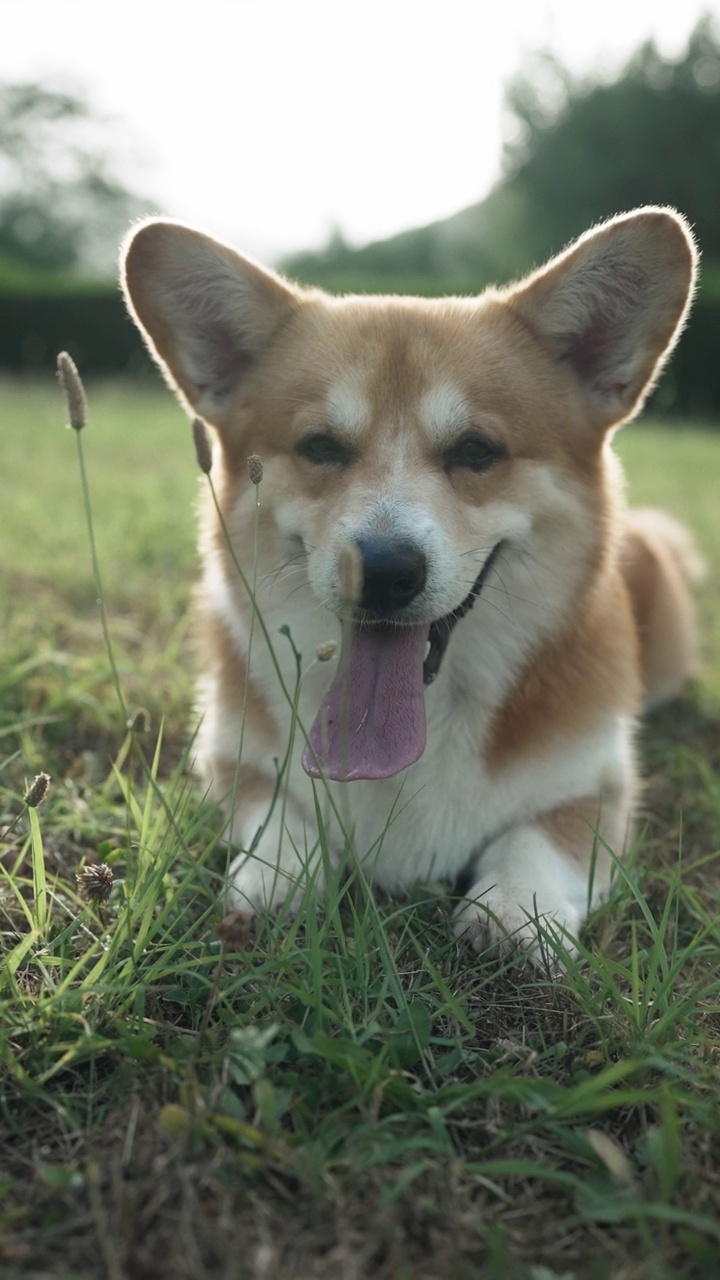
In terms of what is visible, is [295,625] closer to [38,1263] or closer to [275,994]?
[275,994]

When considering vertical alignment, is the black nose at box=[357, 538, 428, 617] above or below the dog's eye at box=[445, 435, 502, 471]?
below

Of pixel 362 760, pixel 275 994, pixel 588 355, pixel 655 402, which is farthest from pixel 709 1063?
pixel 655 402

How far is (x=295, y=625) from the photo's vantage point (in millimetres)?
2398

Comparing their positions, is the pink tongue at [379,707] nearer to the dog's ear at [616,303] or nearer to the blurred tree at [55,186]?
the dog's ear at [616,303]

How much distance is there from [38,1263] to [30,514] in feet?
14.0

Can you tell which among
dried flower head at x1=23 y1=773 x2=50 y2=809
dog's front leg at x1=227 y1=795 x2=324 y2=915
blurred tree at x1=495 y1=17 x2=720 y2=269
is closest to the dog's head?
dog's front leg at x1=227 y1=795 x2=324 y2=915

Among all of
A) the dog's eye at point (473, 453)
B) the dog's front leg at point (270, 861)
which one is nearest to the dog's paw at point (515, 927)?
the dog's front leg at point (270, 861)

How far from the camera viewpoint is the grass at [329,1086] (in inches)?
50.0

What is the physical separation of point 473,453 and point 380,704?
2.00ft

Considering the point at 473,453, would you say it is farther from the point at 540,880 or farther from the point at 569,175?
the point at 569,175

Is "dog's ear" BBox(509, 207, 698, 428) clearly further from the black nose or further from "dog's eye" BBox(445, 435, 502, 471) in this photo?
the black nose

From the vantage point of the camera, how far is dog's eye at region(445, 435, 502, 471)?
227 centimetres

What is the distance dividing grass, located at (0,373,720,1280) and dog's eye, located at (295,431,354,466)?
28.6 inches

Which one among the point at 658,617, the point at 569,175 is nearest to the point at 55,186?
the point at 569,175
